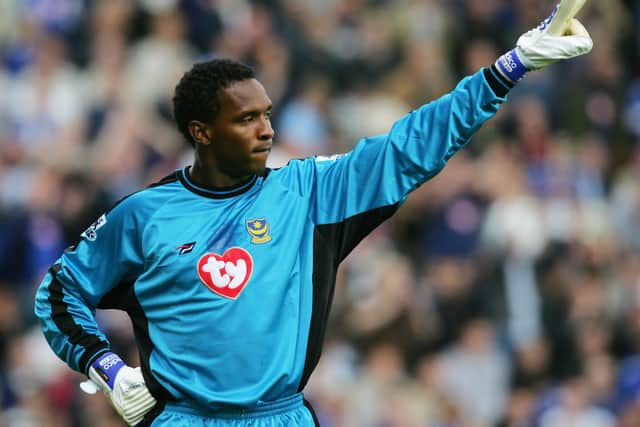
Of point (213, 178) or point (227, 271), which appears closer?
point (227, 271)

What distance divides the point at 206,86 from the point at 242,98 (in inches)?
6.6

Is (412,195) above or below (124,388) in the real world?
below

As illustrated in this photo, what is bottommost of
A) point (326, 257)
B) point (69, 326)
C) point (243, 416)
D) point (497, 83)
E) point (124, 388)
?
point (243, 416)

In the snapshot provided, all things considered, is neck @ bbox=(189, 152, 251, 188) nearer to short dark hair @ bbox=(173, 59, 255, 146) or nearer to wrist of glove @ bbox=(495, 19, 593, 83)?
short dark hair @ bbox=(173, 59, 255, 146)

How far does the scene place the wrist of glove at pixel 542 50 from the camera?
201 inches

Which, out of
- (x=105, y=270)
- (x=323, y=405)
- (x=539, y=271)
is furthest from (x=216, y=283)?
(x=539, y=271)

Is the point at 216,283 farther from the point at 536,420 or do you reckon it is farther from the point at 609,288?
the point at 609,288

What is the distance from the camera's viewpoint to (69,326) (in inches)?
224

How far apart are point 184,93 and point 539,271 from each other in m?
6.55

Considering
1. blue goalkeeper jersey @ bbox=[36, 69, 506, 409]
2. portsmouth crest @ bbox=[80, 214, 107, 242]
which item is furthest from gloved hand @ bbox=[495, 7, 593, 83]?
portsmouth crest @ bbox=[80, 214, 107, 242]

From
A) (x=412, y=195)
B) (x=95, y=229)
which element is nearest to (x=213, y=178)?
(x=95, y=229)

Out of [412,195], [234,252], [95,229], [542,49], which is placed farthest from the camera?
[412,195]

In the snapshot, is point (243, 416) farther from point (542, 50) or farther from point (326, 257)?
point (542, 50)

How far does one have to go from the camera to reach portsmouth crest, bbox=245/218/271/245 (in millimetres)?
5465
